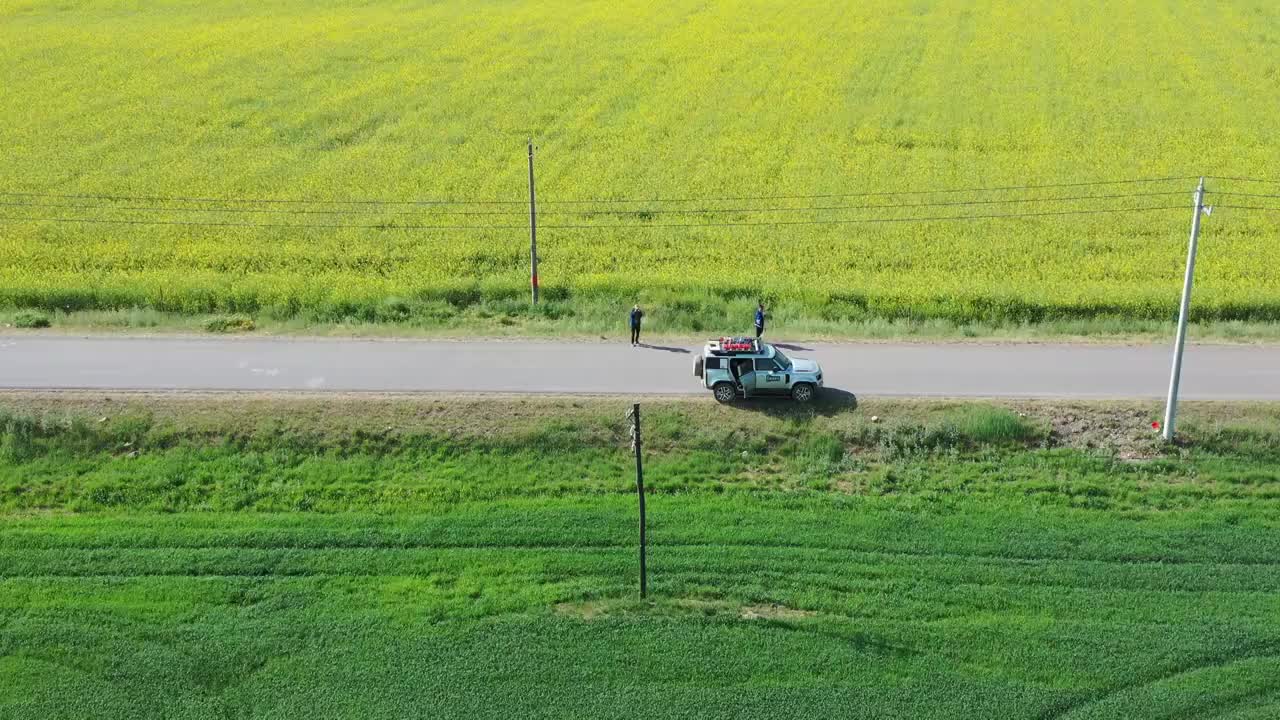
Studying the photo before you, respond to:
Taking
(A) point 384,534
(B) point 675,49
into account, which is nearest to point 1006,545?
(A) point 384,534

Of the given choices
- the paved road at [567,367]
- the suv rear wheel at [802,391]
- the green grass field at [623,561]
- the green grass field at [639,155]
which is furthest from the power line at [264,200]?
the suv rear wheel at [802,391]

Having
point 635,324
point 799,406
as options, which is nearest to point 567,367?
point 635,324

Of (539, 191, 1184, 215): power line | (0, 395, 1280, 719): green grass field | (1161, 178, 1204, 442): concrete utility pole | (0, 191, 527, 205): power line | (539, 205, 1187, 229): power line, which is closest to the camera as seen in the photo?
(0, 395, 1280, 719): green grass field

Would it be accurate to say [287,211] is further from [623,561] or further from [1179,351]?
[1179,351]

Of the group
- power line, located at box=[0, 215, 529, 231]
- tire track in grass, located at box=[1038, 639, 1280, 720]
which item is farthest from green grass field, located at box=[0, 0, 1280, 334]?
tire track in grass, located at box=[1038, 639, 1280, 720]

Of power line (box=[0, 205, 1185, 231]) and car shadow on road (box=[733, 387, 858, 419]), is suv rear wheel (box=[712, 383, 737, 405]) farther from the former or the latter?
power line (box=[0, 205, 1185, 231])
